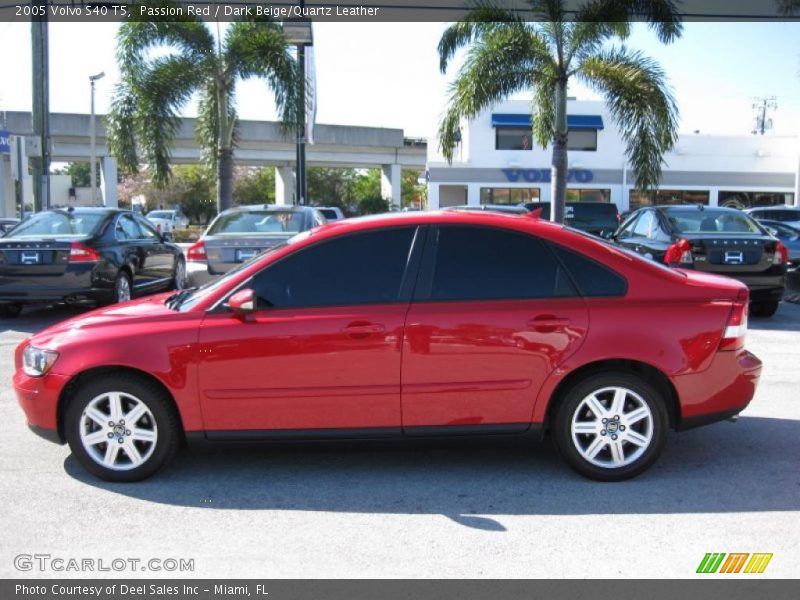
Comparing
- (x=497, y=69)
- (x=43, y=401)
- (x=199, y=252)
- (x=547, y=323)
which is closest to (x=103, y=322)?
(x=43, y=401)

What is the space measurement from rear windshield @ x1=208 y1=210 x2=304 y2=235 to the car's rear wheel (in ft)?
4.40

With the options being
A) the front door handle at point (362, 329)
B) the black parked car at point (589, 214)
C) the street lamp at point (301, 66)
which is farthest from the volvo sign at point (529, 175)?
the front door handle at point (362, 329)

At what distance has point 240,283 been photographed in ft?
15.3

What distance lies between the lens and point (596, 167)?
40625mm

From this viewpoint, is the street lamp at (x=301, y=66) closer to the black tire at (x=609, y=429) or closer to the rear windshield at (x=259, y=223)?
the rear windshield at (x=259, y=223)

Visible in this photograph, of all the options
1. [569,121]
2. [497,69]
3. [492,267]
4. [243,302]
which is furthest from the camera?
[569,121]

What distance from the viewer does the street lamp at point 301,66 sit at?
15555 millimetres

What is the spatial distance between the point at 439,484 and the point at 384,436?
46 centimetres

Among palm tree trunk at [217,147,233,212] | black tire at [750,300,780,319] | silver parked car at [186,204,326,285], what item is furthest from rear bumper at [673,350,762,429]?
palm tree trunk at [217,147,233,212]

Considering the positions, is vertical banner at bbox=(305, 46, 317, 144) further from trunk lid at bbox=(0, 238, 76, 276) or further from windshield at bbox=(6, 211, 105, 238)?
trunk lid at bbox=(0, 238, 76, 276)

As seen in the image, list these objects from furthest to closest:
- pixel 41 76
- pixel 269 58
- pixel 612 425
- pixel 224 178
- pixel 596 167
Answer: pixel 596 167 < pixel 224 178 < pixel 269 58 < pixel 41 76 < pixel 612 425

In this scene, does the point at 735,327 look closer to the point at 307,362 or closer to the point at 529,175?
the point at 307,362

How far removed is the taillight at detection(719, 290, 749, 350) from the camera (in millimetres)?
4664

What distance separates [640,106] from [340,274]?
46.9 ft
